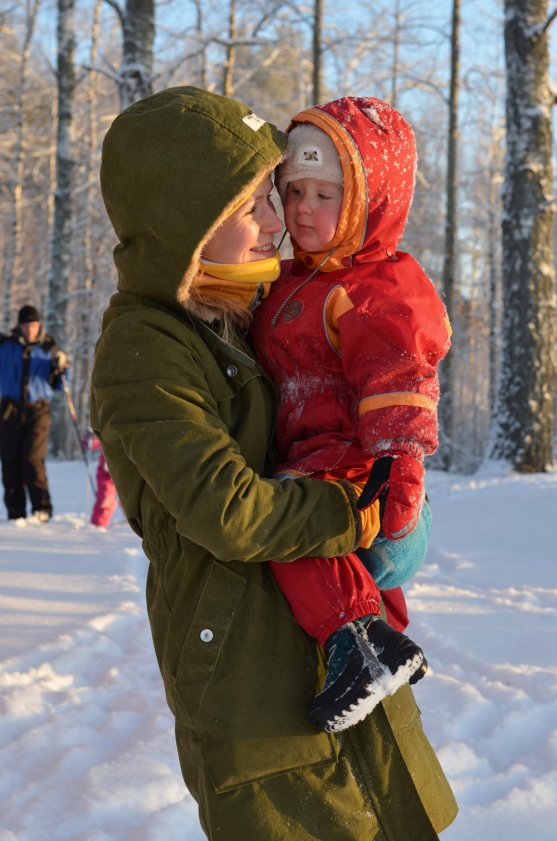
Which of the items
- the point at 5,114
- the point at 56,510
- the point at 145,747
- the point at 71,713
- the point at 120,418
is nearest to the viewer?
the point at 120,418

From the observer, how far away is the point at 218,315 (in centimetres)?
170

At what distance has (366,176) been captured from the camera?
5.78ft

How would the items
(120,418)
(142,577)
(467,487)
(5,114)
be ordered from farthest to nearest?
1. (5,114)
2. (467,487)
3. (142,577)
4. (120,418)

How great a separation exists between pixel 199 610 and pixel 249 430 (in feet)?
1.16

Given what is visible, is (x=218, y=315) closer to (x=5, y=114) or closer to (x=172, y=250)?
(x=172, y=250)

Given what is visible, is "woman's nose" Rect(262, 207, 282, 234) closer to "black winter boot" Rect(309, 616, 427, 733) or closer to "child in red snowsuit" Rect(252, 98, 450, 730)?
"child in red snowsuit" Rect(252, 98, 450, 730)

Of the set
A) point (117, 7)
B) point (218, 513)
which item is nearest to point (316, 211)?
point (218, 513)

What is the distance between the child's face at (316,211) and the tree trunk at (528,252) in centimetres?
771

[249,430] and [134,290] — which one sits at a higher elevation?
[134,290]

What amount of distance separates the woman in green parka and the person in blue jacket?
7.16m

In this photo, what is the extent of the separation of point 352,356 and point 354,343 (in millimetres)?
30

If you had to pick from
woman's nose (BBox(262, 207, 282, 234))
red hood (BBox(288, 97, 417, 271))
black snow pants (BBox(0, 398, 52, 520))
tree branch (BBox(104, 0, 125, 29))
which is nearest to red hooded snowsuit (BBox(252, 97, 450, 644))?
red hood (BBox(288, 97, 417, 271))

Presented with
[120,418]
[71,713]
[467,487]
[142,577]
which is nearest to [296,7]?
[467,487]

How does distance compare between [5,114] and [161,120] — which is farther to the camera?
[5,114]
